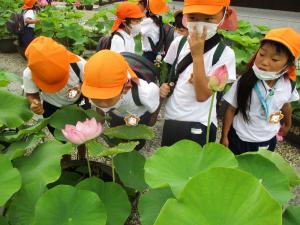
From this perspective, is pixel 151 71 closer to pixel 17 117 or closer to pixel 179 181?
pixel 17 117

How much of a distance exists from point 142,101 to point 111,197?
564 mm

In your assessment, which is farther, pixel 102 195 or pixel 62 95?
pixel 62 95

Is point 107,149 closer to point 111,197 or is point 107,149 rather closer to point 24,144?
point 111,197

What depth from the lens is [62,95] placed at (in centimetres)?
181

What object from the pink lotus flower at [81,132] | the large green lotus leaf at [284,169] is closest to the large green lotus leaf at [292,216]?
the large green lotus leaf at [284,169]

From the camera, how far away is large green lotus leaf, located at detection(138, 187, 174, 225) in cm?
98

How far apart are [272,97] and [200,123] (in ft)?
1.25

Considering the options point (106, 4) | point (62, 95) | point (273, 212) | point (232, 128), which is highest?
point (273, 212)

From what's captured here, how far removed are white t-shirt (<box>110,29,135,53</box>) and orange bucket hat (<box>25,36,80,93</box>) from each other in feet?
3.28

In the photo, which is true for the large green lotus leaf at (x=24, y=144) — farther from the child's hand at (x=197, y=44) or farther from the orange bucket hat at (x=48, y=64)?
the child's hand at (x=197, y=44)

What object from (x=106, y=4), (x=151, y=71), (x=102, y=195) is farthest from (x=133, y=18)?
(x=106, y=4)

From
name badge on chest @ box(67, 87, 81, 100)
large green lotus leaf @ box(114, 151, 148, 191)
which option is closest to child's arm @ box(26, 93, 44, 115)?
name badge on chest @ box(67, 87, 81, 100)

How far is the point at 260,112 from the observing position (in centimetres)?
169

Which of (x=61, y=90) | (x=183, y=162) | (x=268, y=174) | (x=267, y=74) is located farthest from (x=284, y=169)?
(x=61, y=90)
